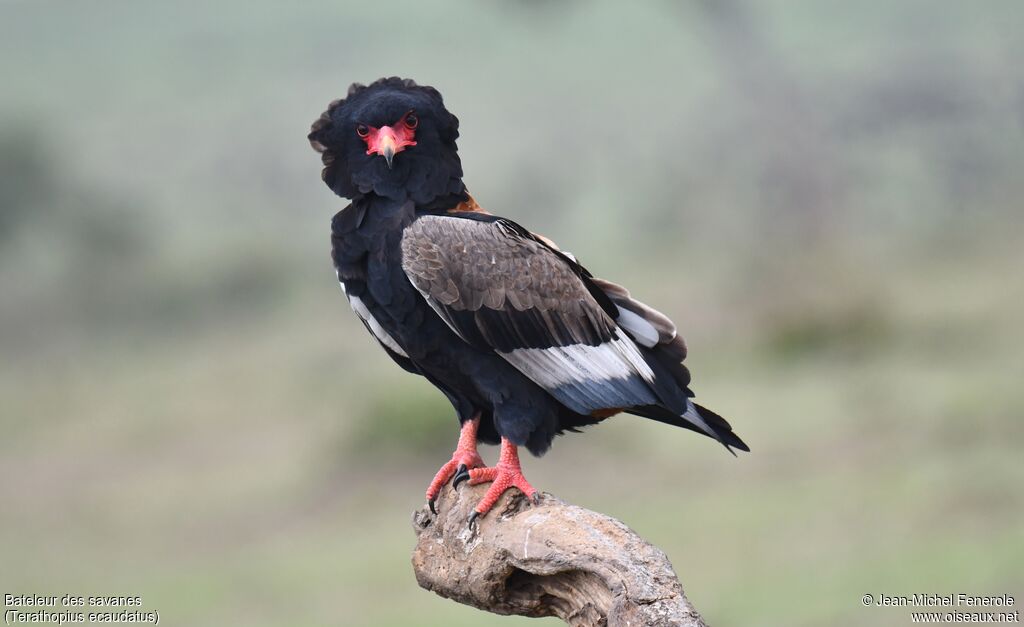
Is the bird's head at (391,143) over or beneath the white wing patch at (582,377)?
over

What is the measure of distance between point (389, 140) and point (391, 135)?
48 mm

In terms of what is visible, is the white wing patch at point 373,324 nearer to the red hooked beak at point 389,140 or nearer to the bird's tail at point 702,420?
the red hooked beak at point 389,140

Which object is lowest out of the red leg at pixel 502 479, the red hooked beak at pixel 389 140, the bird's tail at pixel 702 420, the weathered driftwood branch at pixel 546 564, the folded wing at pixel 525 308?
the weathered driftwood branch at pixel 546 564

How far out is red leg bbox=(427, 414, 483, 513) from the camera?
6.53 meters

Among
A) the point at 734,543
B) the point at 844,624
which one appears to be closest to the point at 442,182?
the point at 844,624

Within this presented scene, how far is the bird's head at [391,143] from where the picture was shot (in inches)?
250

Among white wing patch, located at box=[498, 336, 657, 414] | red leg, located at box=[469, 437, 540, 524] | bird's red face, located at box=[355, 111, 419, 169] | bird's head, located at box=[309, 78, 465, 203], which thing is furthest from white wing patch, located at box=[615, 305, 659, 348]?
bird's red face, located at box=[355, 111, 419, 169]

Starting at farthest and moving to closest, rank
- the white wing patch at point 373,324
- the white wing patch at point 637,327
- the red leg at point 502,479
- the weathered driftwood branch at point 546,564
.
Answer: the white wing patch at point 637,327 → the white wing patch at point 373,324 → the red leg at point 502,479 → the weathered driftwood branch at point 546,564

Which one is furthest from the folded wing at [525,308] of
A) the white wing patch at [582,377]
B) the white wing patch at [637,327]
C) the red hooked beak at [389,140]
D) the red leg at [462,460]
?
the red leg at [462,460]

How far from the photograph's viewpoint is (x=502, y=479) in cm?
637

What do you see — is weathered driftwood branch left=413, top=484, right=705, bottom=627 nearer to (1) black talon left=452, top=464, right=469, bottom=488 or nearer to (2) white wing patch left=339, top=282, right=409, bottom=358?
(1) black talon left=452, top=464, right=469, bottom=488

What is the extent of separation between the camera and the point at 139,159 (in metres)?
30.0

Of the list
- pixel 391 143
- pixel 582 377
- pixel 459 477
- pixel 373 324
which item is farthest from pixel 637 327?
pixel 391 143

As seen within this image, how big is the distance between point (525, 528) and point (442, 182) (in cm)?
162
